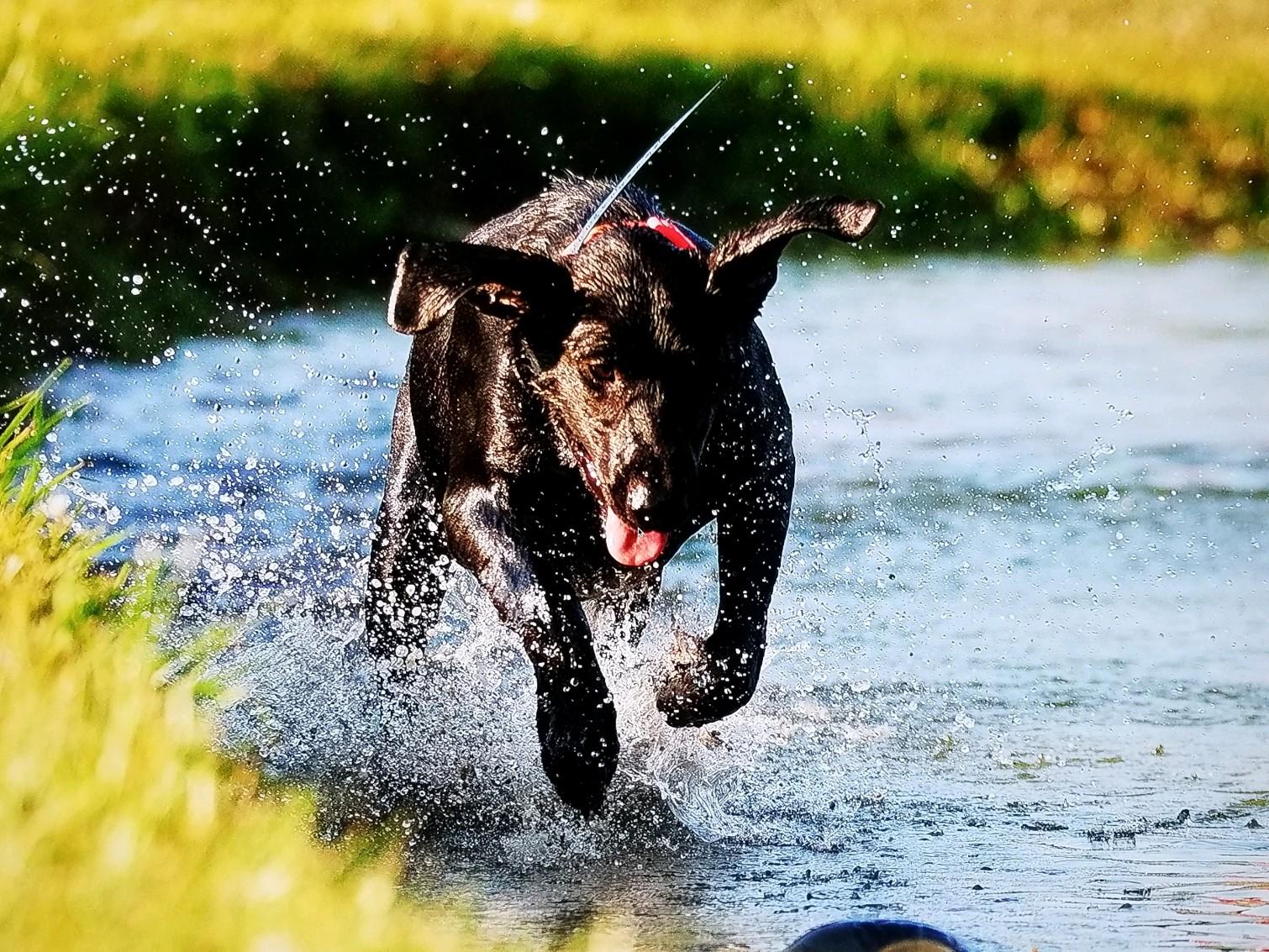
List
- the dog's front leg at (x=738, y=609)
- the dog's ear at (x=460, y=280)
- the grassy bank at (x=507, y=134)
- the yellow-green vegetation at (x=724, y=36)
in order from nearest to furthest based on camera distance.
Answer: the dog's ear at (x=460, y=280), the dog's front leg at (x=738, y=609), the grassy bank at (x=507, y=134), the yellow-green vegetation at (x=724, y=36)

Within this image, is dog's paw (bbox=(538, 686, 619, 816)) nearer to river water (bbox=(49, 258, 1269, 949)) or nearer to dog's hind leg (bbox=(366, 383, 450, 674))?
river water (bbox=(49, 258, 1269, 949))

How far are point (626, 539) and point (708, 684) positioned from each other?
18.3 inches

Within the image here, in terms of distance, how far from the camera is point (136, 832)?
144 inches

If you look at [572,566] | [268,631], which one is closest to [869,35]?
[268,631]

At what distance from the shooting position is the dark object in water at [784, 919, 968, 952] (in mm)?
4430

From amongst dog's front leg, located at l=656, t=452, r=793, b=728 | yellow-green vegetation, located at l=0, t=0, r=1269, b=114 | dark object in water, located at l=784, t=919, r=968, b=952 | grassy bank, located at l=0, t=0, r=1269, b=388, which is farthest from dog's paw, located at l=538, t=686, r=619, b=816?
yellow-green vegetation, located at l=0, t=0, r=1269, b=114

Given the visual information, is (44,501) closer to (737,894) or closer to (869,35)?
(737,894)

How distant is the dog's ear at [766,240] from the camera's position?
472 centimetres

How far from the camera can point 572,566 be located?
523cm

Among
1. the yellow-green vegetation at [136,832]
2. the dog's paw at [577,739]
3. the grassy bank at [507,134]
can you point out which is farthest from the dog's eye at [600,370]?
the grassy bank at [507,134]

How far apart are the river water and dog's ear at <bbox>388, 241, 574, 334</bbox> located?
96 centimetres

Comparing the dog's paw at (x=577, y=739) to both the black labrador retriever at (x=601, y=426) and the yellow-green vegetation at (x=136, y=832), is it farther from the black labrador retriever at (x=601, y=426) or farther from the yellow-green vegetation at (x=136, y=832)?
the yellow-green vegetation at (x=136, y=832)

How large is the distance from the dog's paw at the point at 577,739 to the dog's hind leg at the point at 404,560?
44.6 inches

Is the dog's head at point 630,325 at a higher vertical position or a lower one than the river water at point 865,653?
higher
